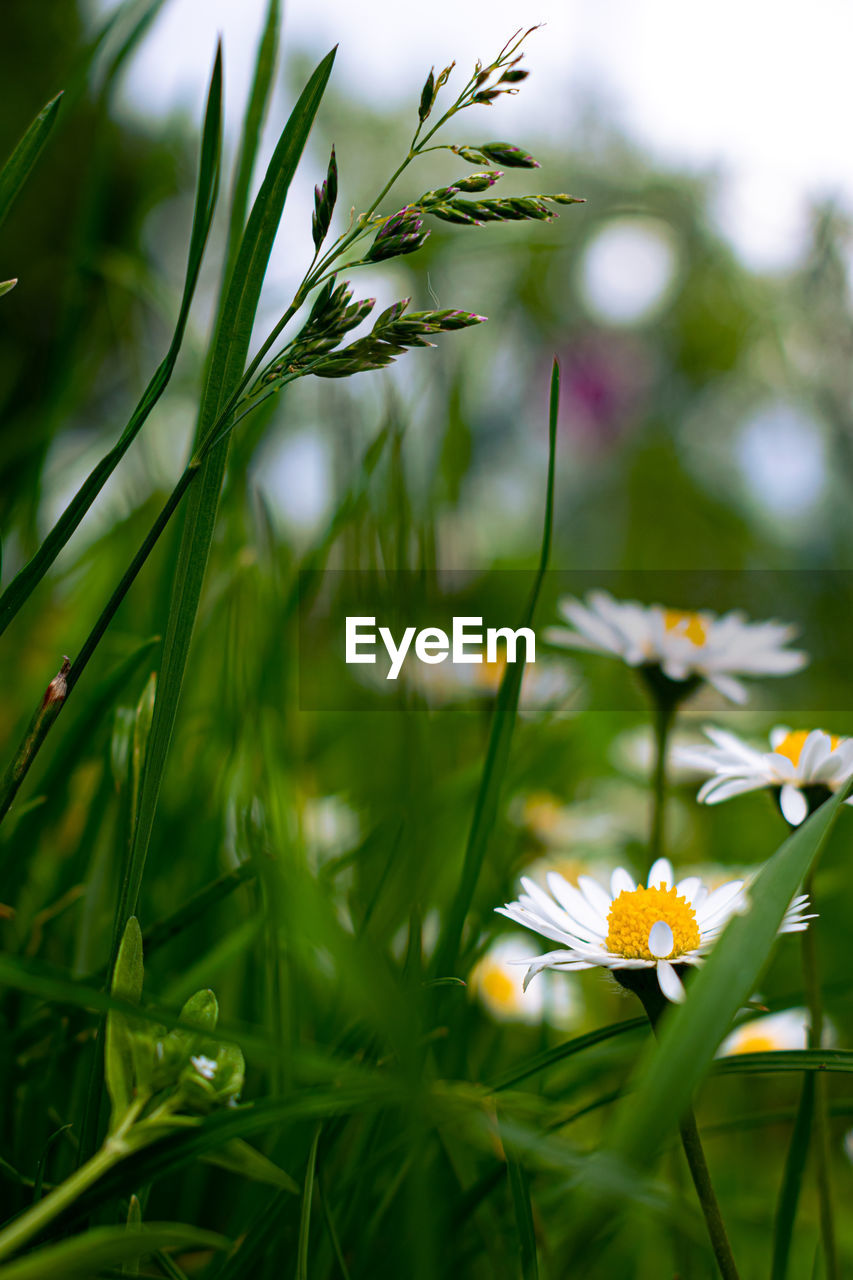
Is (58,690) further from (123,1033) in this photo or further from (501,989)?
(501,989)

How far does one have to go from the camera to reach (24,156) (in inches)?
7.5

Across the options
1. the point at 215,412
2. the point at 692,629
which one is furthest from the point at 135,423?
the point at 692,629

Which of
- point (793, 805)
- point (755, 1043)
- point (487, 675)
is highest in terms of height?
point (487, 675)

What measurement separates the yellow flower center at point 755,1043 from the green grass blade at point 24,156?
44 centimetres

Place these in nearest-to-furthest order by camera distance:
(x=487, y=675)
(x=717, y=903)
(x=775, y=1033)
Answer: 1. (x=717, y=903)
2. (x=775, y=1033)
3. (x=487, y=675)

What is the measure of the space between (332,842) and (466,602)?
0.55 m

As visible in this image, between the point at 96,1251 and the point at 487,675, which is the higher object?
the point at 487,675

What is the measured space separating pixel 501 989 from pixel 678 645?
0.24 metres

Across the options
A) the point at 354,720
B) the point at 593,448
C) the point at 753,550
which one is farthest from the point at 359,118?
the point at 354,720

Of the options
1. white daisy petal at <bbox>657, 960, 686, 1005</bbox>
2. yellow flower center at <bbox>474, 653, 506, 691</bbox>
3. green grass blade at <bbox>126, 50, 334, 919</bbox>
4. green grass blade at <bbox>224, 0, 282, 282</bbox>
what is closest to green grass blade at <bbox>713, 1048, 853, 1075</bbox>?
white daisy petal at <bbox>657, 960, 686, 1005</bbox>

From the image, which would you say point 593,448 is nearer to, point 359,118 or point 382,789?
point 382,789

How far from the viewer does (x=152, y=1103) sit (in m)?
0.15

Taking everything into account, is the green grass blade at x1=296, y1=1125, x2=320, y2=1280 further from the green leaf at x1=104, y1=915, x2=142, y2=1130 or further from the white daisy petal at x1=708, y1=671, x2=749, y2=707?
the white daisy petal at x1=708, y1=671, x2=749, y2=707

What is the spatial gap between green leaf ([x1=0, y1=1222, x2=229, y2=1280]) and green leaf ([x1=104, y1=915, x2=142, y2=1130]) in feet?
0.08
